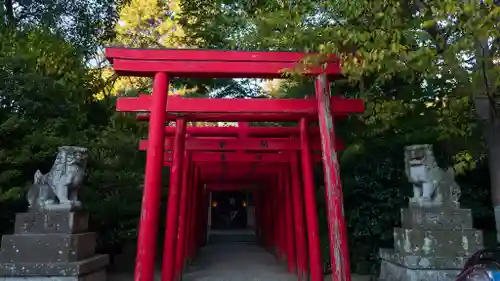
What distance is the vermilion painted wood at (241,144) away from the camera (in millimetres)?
9188

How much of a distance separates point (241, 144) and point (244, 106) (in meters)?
2.87

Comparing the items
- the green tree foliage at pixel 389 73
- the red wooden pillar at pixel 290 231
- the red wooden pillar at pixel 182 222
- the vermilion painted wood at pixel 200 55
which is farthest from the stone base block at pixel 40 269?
the red wooden pillar at pixel 290 231

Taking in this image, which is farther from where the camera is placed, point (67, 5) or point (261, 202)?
point (261, 202)

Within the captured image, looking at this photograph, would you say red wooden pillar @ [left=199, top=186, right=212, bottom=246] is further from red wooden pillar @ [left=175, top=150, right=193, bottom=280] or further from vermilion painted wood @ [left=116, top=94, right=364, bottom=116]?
vermilion painted wood @ [left=116, top=94, right=364, bottom=116]

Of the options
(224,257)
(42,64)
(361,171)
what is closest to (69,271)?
(42,64)

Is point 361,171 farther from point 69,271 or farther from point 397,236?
point 69,271

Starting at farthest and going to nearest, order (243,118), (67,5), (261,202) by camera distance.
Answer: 1. (261,202)
2. (67,5)
3. (243,118)

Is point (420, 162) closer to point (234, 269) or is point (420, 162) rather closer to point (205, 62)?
point (205, 62)

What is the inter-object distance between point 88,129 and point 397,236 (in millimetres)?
7235

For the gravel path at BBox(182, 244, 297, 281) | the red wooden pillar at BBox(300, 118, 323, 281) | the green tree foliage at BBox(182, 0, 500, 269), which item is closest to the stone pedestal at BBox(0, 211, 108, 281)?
the red wooden pillar at BBox(300, 118, 323, 281)

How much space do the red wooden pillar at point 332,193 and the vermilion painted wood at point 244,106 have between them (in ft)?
1.97

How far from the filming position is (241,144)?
9.44 metres

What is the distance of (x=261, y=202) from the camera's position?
19594 mm

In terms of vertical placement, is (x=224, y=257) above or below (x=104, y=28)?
below
